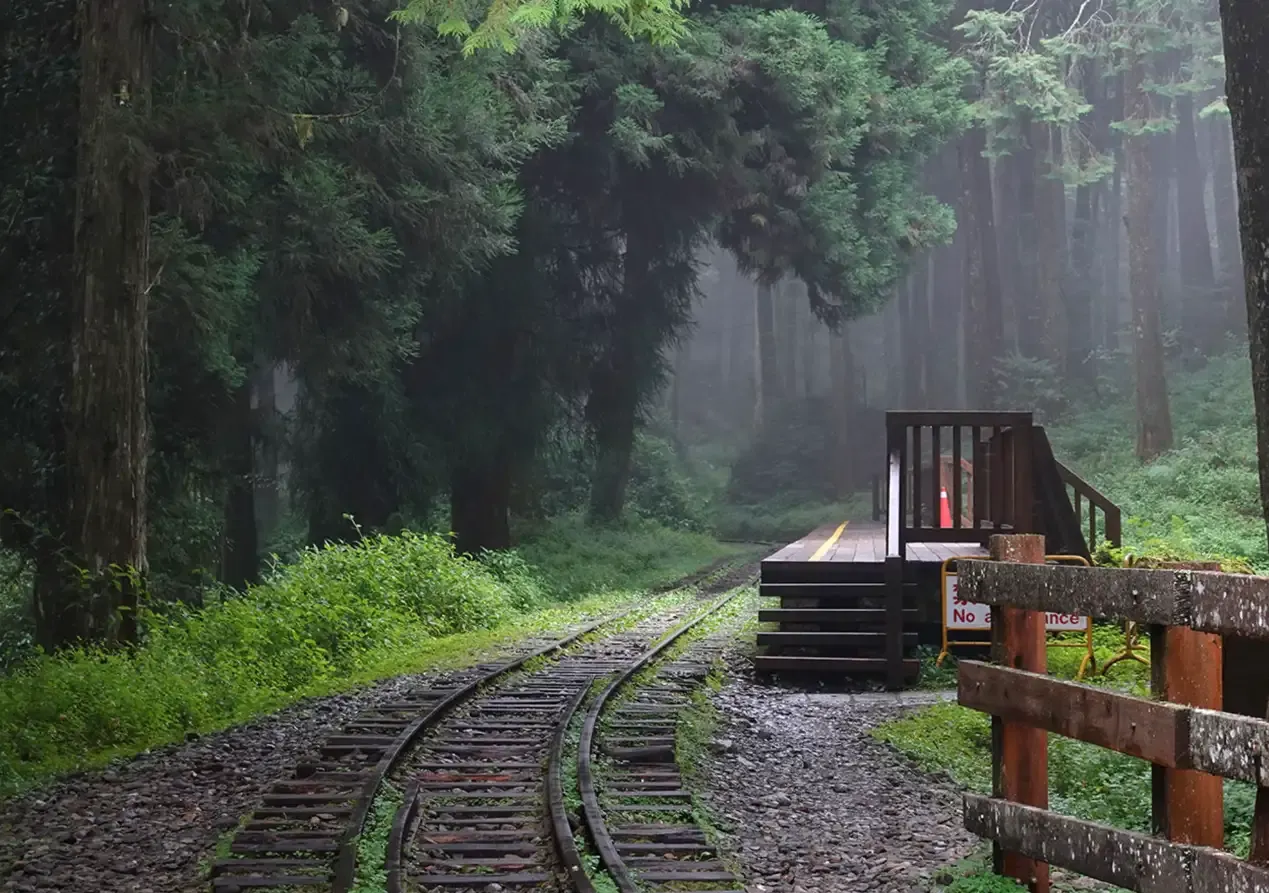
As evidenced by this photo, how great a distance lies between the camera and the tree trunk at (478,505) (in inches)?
881

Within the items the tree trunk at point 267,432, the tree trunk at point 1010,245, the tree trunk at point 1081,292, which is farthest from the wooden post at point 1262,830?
the tree trunk at point 1081,292

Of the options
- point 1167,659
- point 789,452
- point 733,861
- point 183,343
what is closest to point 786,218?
point 183,343

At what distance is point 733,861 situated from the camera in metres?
6.42

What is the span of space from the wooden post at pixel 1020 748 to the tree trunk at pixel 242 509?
13.6 meters

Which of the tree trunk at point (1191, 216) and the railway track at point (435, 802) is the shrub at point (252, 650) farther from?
the tree trunk at point (1191, 216)

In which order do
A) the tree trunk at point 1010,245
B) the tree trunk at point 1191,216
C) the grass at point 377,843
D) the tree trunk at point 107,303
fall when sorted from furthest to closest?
the tree trunk at point 1191,216 < the tree trunk at point 1010,245 < the tree trunk at point 107,303 < the grass at point 377,843

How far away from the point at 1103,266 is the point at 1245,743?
53330 millimetres

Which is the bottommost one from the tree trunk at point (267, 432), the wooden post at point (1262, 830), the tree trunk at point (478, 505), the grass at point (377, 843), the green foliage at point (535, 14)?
the grass at point (377, 843)

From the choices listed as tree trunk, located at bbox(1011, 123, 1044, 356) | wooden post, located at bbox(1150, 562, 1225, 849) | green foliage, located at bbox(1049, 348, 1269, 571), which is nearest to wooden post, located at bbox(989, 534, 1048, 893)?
wooden post, located at bbox(1150, 562, 1225, 849)

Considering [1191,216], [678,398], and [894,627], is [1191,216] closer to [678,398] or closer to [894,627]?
[678,398]

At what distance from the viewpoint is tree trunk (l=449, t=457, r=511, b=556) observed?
73.4ft

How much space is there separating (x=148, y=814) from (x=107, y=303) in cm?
614

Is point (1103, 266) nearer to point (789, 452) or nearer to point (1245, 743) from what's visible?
point (789, 452)

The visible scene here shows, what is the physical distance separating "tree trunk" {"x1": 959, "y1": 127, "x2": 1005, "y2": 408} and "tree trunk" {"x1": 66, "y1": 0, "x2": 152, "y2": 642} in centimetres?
2910
